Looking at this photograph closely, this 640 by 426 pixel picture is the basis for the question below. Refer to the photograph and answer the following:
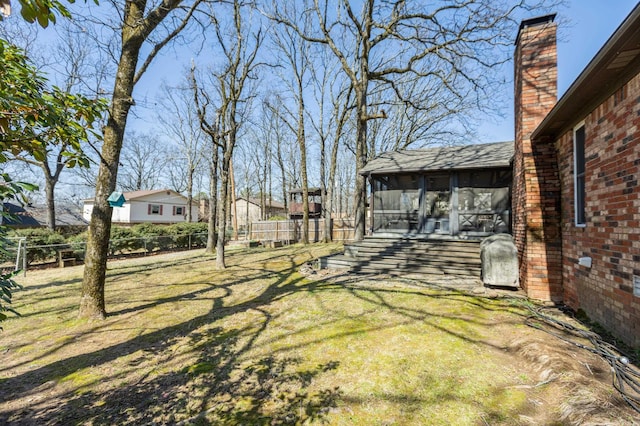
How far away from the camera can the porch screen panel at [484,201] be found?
9172 mm

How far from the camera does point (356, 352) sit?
11.4ft

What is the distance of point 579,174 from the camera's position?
4574mm

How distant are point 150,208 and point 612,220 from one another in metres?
33.8

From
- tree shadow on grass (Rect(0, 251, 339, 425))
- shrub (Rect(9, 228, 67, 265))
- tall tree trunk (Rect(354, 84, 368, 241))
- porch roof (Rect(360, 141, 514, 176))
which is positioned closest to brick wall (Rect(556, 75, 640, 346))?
tree shadow on grass (Rect(0, 251, 339, 425))

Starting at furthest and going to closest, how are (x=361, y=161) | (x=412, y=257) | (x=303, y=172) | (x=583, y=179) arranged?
(x=303, y=172)
(x=361, y=161)
(x=412, y=257)
(x=583, y=179)

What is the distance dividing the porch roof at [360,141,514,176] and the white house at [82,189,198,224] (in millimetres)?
25429

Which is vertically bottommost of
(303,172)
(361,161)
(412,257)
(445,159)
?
(412,257)

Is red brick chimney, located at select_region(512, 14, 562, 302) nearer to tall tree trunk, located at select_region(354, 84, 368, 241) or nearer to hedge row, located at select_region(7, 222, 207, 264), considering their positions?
tall tree trunk, located at select_region(354, 84, 368, 241)

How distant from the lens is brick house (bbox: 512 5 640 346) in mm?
3184

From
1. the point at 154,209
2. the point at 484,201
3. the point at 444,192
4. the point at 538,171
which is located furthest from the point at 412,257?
the point at 154,209

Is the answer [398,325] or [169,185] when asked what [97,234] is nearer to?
[398,325]

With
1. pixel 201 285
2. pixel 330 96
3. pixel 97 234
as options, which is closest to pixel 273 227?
pixel 330 96

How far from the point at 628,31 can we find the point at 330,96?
66.3ft

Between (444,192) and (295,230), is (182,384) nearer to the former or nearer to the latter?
(444,192)
